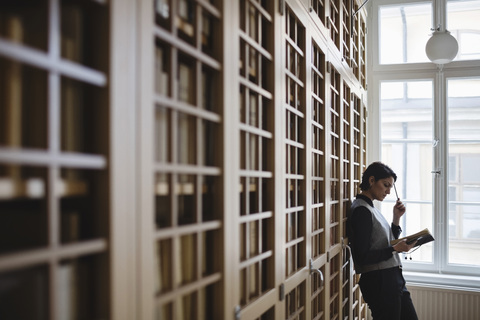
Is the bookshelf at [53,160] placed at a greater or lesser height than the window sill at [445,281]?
greater

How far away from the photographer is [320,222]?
2.40 meters

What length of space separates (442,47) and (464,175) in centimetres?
122

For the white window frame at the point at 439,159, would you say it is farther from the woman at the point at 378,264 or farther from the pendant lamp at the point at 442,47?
the woman at the point at 378,264

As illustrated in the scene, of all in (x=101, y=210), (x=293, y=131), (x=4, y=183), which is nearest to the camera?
(x=4, y=183)

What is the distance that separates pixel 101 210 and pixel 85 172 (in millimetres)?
70

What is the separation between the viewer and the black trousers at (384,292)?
2736 millimetres

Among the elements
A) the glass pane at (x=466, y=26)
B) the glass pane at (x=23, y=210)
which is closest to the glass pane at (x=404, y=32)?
the glass pane at (x=466, y=26)

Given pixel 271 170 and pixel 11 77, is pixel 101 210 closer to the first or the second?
pixel 11 77

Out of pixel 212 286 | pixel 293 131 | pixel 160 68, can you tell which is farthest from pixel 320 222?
pixel 160 68

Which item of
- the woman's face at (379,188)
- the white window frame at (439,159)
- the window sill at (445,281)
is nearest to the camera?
the woman's face at (379,188)

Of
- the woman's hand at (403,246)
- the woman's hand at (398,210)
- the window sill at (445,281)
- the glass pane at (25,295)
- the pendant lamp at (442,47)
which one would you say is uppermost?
the pendant lamp at (442,47)

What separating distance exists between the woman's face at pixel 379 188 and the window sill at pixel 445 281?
A: 4.87 ft

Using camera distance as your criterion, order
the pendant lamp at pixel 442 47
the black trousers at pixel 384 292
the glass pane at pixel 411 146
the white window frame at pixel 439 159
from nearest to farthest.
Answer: the black trousers at pixel 384 292 < the pendant lamp at pixel 442 47 < the white window frame at pixel 439 159 < the glass pane at pixel 411 146

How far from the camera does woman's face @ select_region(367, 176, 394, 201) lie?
303 cm
